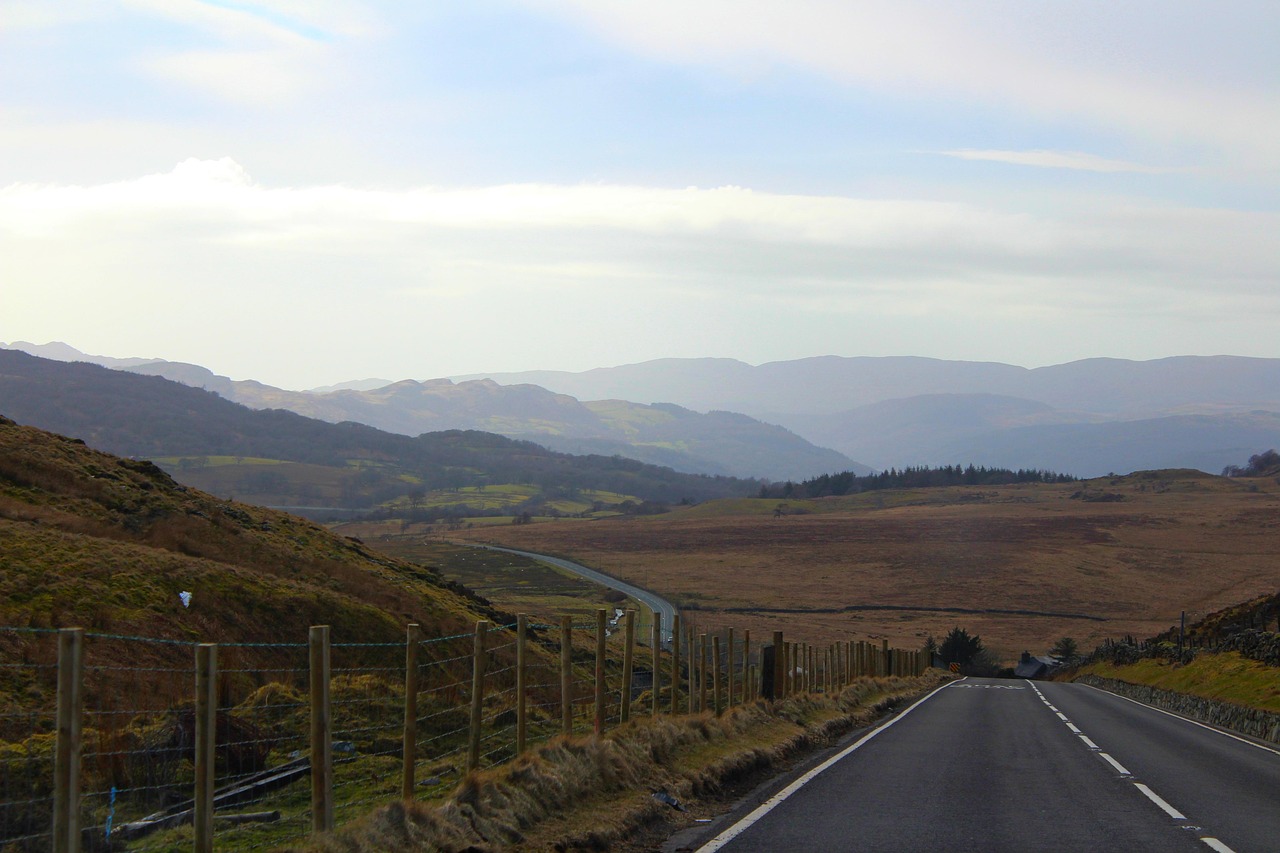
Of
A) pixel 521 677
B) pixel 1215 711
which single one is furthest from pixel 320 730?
pixel 1215 711

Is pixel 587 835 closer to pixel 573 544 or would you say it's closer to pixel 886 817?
pixel 886 817

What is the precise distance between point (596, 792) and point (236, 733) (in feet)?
14.9

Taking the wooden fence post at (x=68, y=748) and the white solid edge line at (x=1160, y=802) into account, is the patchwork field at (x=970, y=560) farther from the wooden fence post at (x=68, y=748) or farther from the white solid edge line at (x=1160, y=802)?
the wooden fence post at (x=68, y=748)

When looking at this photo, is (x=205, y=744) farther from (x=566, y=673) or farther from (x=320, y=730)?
(x=566, y=673)

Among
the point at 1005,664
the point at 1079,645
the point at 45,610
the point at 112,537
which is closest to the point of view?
the point at 45,610

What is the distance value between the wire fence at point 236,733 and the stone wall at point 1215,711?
1042 centimetres

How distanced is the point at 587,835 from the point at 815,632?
242 ft

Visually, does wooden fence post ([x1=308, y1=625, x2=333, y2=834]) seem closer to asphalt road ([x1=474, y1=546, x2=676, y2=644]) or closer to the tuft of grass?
the tuft of grass

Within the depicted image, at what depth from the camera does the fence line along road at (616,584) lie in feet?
266

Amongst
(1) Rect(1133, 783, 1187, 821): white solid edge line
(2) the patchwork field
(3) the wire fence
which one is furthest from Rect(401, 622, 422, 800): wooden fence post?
(2) the patchwork field

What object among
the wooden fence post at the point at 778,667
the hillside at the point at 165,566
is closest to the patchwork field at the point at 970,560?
the hillside at the point at 165,566

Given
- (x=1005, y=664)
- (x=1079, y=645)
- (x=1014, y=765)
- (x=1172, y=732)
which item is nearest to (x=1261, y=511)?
(x=1079, y=645)

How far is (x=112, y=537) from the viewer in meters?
26.0

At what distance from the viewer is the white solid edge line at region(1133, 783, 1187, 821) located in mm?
11984
